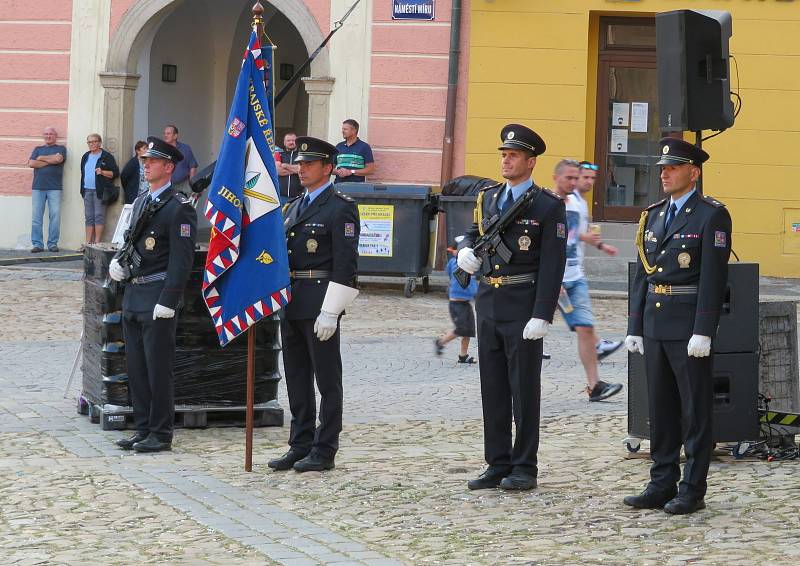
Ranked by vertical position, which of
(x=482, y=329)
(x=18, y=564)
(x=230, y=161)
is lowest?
(x=18, y=564)

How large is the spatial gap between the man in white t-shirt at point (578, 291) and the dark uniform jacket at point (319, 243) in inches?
111

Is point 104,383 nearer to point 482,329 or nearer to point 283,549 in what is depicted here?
point 482,329

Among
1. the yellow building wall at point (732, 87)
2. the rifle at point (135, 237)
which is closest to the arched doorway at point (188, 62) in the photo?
the yellow building wall at point (732, 87)

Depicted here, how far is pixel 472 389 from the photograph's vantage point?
1180cm

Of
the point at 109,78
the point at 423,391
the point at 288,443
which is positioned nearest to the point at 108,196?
the point at 109,78

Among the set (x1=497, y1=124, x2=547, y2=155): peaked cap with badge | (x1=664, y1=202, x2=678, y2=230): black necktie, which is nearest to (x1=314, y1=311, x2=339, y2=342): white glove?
(x1=497, y1=124, x2=547, y2=155): peaked cap with badge

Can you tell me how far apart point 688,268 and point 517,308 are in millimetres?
1006

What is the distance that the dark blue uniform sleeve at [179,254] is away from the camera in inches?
358

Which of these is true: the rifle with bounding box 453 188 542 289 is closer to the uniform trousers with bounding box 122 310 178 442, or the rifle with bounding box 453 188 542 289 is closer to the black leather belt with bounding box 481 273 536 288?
the black leather belt with bounding box 481 273 536 288

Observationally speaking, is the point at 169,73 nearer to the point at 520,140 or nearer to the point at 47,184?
the point at 47,184

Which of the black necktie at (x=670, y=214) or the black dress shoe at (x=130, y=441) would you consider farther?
the black dress shoe at (x=130, y=441)

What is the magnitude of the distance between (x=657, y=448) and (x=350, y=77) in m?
14.7

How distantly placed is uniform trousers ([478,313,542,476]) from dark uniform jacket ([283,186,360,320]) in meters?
0.88

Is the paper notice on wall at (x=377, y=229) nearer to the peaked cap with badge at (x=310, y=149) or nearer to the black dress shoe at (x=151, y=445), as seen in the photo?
the black dress shoe at (x=151, y=445)
